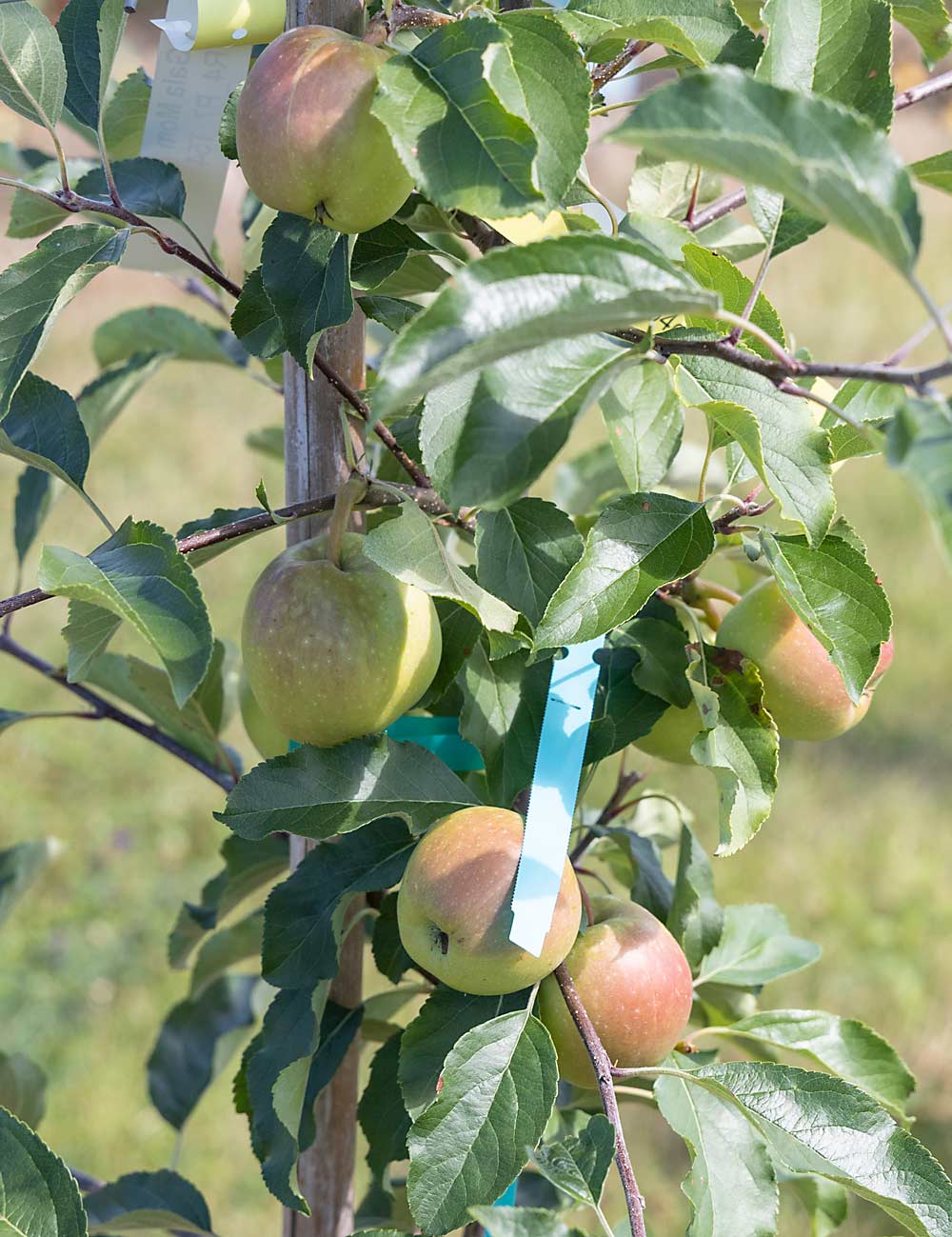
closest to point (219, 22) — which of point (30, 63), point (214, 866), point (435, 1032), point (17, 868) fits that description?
point (30, 63)

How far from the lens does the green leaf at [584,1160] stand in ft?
1.92

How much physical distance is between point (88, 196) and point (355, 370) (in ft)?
0.88

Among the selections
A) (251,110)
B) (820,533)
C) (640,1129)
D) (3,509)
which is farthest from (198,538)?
(3,509)

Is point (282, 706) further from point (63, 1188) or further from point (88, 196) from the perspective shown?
point (88, 196)

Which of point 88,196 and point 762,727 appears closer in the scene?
point 762,727

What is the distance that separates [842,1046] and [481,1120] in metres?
0.33

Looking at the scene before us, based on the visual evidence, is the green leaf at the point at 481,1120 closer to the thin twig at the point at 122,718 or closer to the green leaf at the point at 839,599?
the green leaf at the point at 839,599

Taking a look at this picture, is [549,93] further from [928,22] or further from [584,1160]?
[584,1160]

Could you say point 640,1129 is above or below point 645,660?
below

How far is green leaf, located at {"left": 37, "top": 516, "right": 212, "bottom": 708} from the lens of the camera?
1.76ft

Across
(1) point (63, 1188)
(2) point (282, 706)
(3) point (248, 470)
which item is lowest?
(3) point (248, 470)

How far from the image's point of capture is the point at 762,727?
71 cm

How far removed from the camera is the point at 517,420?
20.1 inches

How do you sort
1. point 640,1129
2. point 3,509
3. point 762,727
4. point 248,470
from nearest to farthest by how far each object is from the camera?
1. point 762,727
2. point 640,1129
3. point 3,509
4. point 248,470
